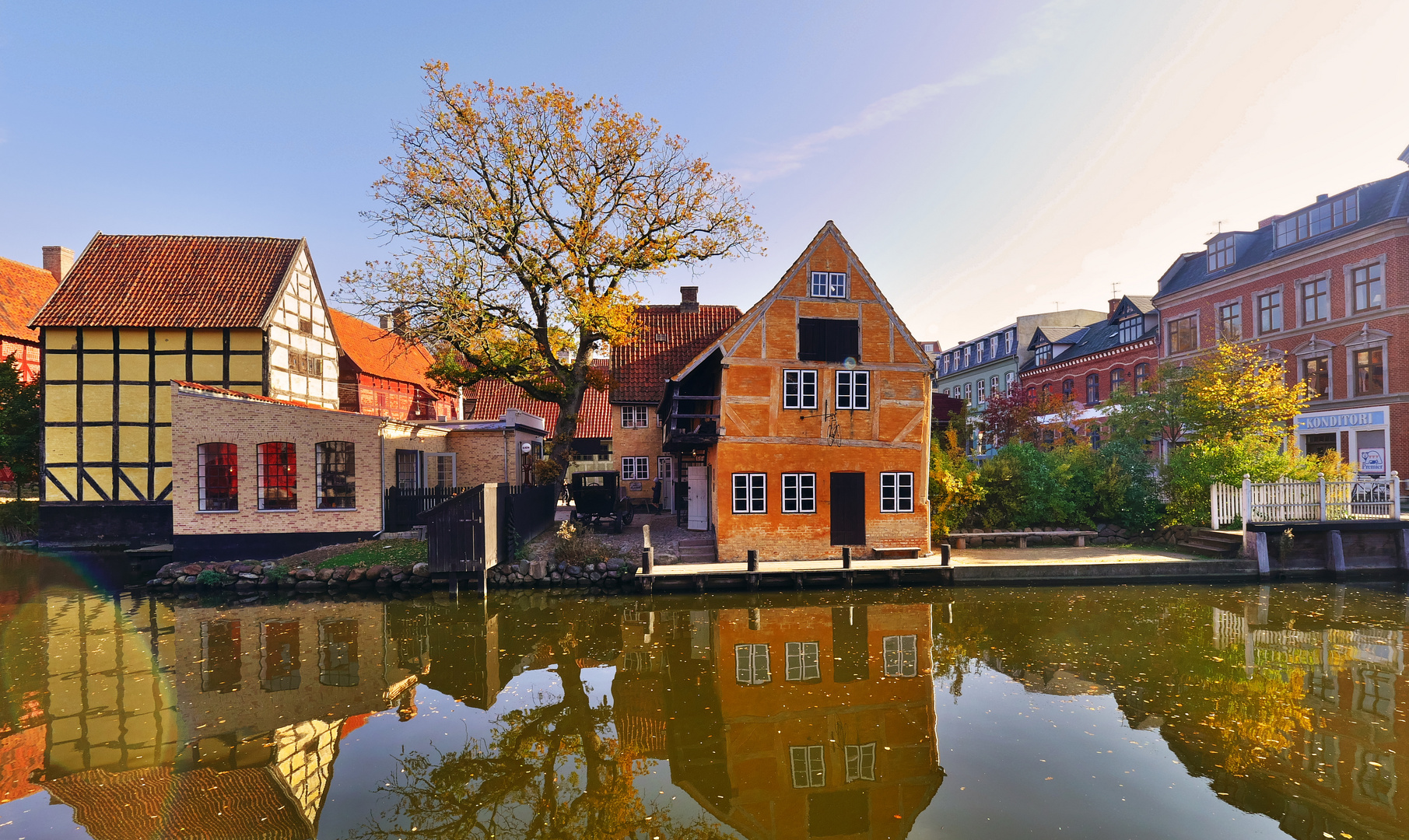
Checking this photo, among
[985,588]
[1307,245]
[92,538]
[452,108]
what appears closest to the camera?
[985,588]

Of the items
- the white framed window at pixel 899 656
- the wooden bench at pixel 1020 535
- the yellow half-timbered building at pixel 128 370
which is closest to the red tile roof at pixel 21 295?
the yellow half-timbered building at pixel 128 370

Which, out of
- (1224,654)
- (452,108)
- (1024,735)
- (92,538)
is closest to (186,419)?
(92,538)

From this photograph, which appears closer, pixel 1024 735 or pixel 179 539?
pixel 1024 735

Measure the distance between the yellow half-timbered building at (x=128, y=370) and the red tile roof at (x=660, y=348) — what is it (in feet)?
36.7

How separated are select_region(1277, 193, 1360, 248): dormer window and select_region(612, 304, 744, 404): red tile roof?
2461 cm

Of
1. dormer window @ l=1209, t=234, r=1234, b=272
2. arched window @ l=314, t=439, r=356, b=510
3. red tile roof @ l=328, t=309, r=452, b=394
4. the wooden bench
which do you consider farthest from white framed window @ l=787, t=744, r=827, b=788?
dormer window @ l=1209, t=234, r=1234, b=272

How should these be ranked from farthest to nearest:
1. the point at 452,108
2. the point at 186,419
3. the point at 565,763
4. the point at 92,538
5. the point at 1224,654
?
the point at 92,538 → the point at 452,108 → the point at 186,419 → the point at 1224,654 → the point at 565,763

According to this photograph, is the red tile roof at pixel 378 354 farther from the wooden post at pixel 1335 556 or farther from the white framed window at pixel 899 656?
the wooden post at pixel 1335 556

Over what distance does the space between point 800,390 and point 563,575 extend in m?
8.02

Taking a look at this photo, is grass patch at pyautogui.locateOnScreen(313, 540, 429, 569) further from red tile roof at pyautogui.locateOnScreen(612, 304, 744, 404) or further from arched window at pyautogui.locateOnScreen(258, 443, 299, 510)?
red tile roof at pyautogui.locateOnScreen(612, 304, 744, 404)

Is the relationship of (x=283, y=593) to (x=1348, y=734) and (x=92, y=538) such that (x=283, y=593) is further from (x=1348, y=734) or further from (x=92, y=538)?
(x=1348, y=734)

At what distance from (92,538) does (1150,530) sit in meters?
35.0

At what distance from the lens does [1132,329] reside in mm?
36844

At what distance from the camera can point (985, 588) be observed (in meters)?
16.2
